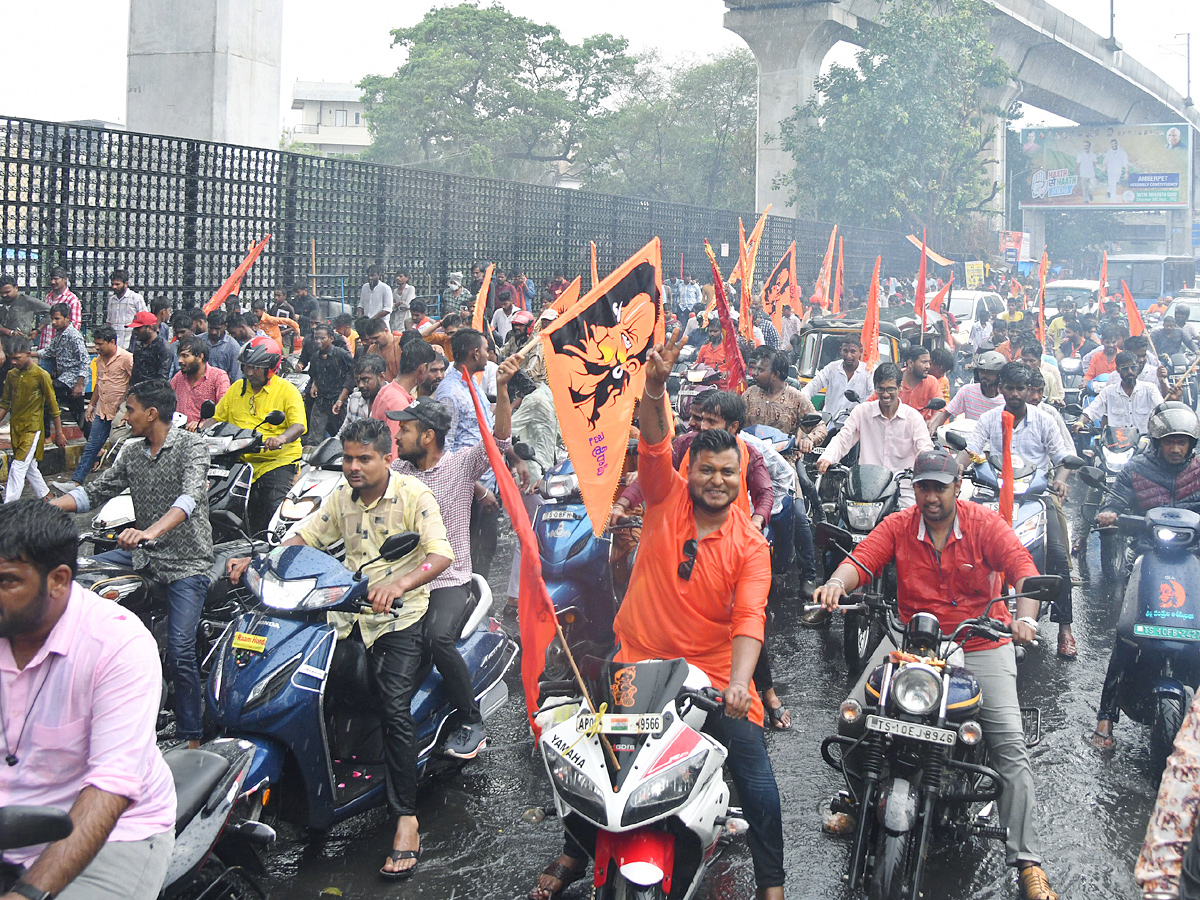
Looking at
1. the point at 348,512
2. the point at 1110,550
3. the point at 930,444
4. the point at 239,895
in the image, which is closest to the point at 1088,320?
the point at 1110,550

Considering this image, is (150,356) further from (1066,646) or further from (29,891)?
(29,891)

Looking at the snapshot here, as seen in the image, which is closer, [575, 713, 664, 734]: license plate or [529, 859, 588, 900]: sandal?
[575, 713, 664, 734]: license plate

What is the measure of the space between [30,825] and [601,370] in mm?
2931

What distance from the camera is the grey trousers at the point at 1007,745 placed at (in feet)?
14.1

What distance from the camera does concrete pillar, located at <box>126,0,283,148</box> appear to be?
16.6m

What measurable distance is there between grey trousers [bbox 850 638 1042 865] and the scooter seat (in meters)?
2.31

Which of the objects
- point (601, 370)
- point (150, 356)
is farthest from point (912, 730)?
point (150, 356)

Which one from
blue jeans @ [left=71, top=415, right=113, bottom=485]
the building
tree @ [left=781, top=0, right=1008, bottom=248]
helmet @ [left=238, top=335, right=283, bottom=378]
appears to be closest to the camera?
helmet @ [left=238, top=335, right=283, bottom=378]

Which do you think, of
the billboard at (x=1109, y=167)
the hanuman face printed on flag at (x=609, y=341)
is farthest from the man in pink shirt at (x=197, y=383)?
the billboard at (x=1109, y=167)

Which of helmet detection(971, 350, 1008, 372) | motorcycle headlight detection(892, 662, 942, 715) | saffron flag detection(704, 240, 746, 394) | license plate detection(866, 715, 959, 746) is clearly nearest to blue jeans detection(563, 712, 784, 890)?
license plate detection(866, 715, 959, 746)

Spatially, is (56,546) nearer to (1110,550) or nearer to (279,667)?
(279,667)

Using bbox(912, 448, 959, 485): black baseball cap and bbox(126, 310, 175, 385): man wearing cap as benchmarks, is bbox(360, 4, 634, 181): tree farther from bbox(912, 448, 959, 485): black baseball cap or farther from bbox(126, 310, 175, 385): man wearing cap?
bbox(912, 448, 959, 485): black baseball cap

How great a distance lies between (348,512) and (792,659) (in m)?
3.47

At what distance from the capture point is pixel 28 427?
31.9 feet
